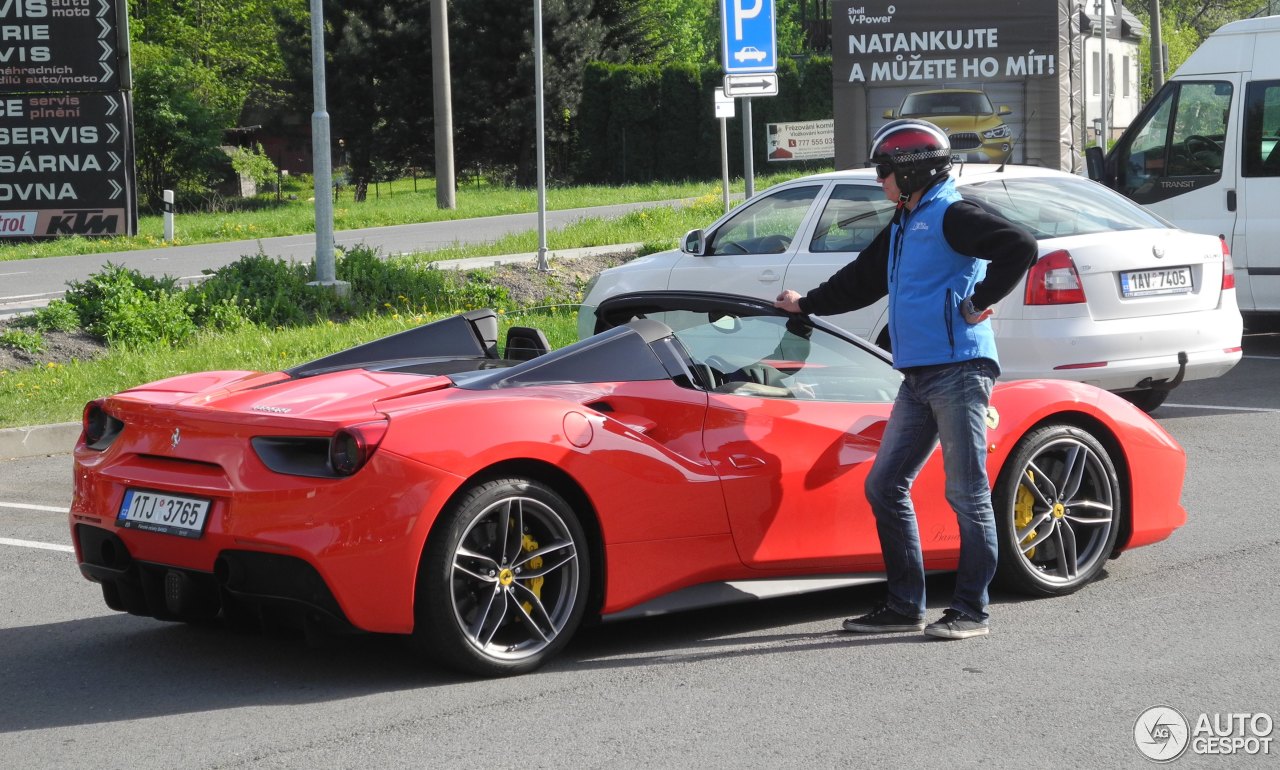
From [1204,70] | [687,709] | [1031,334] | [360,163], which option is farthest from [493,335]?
[360,163]

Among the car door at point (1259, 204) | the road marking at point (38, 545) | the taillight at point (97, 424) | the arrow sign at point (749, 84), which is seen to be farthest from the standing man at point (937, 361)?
the arrow sign at point (749, 84)

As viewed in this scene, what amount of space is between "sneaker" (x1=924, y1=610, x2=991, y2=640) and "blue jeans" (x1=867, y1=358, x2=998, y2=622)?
0.08 feet

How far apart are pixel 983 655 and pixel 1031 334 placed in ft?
13.4

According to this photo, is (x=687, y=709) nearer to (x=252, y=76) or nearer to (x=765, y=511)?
(x=765, y=511)

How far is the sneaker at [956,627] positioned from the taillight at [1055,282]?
396 centimetres

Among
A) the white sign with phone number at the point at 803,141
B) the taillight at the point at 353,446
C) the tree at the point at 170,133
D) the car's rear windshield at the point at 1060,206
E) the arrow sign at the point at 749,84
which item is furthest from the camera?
the tree at the point at 170,133

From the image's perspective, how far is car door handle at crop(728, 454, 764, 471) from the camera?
521 centimetres

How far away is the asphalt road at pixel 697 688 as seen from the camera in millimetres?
4230

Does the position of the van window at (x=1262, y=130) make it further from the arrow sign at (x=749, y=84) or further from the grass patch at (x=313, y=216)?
the grass patch at (x=313, y=216)

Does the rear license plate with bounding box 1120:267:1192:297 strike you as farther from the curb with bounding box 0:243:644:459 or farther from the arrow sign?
the curb with bounding box 0:243:644:459

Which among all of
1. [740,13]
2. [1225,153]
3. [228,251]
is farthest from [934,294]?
[228,251]

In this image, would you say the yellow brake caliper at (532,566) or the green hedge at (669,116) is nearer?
the yellow brake caliper at (532,566)

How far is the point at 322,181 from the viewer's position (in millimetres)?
15250
